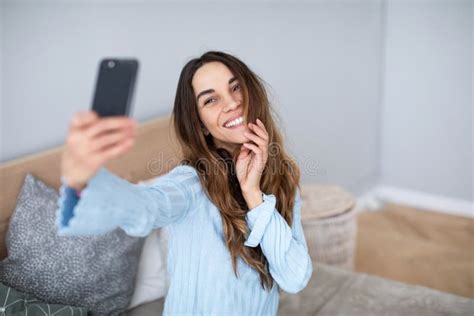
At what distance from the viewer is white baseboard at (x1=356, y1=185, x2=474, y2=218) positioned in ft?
10.4

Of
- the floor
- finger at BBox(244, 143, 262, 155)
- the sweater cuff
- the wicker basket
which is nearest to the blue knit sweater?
the sweater cuff

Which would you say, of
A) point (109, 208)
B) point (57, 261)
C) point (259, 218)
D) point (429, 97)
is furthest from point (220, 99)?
point (429, 97)

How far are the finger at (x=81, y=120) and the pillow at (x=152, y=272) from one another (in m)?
0.90

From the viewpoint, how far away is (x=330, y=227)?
214cm

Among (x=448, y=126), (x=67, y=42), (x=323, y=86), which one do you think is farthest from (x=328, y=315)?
(x=448, y=126)

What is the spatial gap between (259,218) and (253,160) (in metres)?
Result: 0.13

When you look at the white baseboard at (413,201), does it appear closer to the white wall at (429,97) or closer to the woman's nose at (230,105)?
the white wall at (429,97)

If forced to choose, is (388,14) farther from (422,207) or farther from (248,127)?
(248,127)

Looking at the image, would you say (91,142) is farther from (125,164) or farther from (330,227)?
(330,227)

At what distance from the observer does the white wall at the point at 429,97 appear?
304 centimetres

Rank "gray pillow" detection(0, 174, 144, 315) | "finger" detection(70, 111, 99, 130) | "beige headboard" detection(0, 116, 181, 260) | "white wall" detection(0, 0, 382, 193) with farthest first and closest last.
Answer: "white wall" detection(0, 0, 382, 193) → "beige headboard" detection(0, 116, 181, 260) → "gray pillow" detection(0, 174, 144, 315) → "finger" detection(70, 111, 99, 130)

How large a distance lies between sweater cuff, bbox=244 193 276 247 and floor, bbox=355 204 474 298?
1598 mm

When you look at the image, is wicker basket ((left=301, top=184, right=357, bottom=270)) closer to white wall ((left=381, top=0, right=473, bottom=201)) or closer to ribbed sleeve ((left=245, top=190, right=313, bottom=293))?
ribbed sleeve ((left=245, top=190, right=313, bottom=293))

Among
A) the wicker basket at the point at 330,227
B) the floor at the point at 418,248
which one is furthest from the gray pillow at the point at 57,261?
the floor at the point at 418,248
